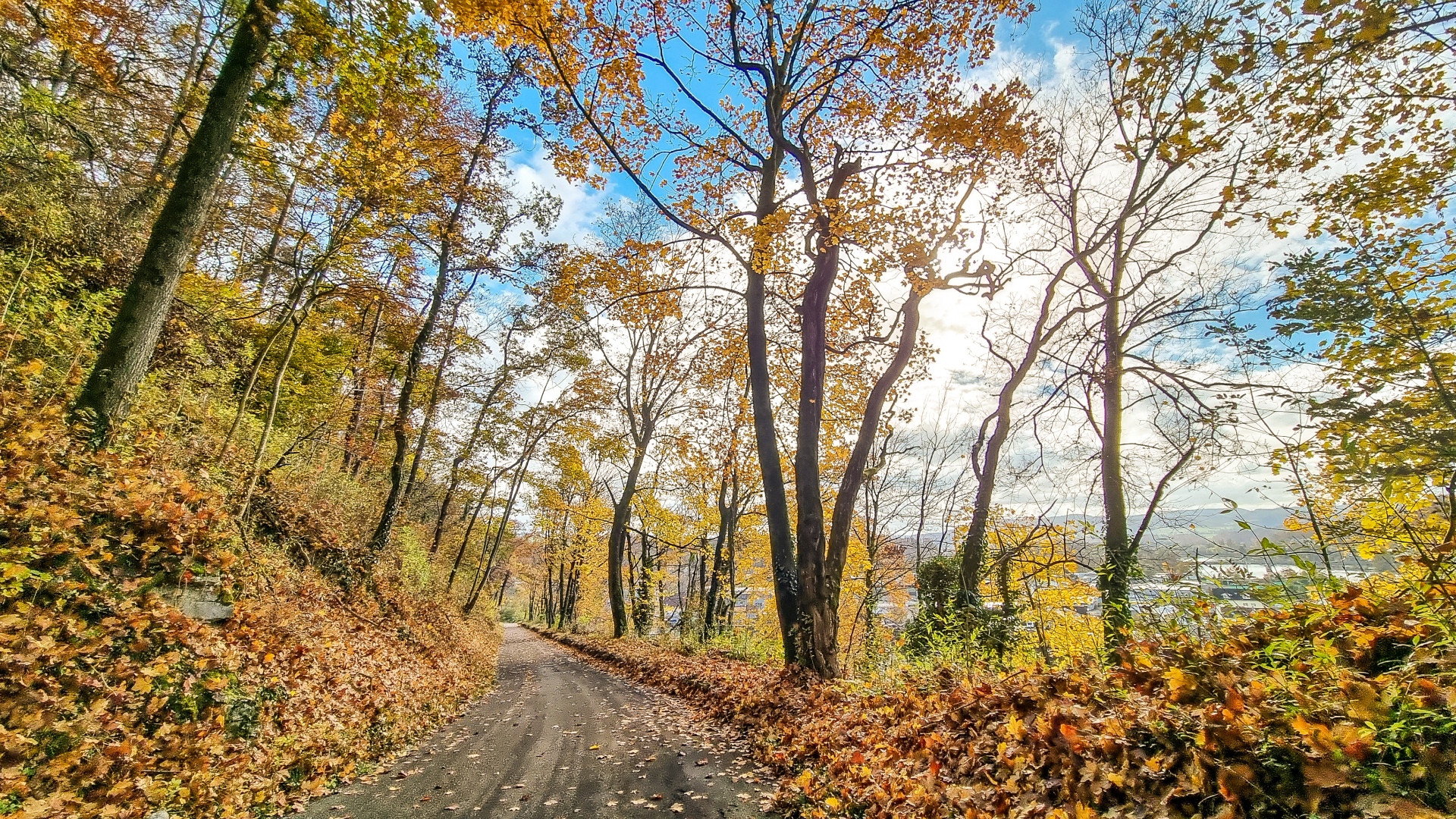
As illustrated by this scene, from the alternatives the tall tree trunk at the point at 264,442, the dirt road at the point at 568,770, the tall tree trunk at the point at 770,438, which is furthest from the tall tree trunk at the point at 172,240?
the tall tree trunk at the point at 770,438

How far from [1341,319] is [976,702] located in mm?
5756

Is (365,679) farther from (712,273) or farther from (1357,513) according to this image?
(1357,513)

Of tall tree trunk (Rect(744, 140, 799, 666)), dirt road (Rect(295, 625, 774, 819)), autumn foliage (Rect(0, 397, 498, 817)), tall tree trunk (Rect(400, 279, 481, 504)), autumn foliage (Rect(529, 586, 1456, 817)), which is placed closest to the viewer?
autumn foliage (Rect(529, 586, 1456, 817))

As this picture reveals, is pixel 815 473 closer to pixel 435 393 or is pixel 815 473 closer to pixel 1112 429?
pixel 1112 429

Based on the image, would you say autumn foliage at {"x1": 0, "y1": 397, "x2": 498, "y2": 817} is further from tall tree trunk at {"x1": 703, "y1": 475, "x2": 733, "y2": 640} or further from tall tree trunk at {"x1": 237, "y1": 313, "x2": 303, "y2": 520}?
tall tree trunk at {"x1": 703, "y1": 475, "x2": 733, "y2": 640}

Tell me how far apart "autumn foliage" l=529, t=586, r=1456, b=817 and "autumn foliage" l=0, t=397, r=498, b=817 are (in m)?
4.38

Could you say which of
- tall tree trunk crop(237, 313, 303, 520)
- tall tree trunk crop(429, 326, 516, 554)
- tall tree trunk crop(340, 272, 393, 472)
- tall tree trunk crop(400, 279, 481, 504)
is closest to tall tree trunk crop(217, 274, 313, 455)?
tall tree trunk crop(237, 313, 303, 520)

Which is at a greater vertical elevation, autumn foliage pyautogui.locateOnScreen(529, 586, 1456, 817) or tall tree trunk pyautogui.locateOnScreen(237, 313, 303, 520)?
tall tree trunk pyautogui.locateOnScreen(237, 313, 303, 520)

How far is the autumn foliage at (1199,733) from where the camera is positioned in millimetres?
1936

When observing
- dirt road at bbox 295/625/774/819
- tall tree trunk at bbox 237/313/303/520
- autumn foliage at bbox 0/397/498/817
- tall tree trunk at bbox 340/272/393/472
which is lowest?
dirt road at bbox 295/625/774/819

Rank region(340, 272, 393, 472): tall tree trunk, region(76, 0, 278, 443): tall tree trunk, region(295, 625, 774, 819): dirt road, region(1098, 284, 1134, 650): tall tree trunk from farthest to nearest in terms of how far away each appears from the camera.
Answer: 1. region(340, 272, 393, 472): tall tree trunk
2. region(1098, 284, 1134, 650): tall tree trunk
3. region(76, 0, 278, 443): tall tree trunk
4. region(295, 625, 774, 819): dirt road

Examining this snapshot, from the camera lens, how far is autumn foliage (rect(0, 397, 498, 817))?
125 inches

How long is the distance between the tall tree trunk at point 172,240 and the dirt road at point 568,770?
4.32m

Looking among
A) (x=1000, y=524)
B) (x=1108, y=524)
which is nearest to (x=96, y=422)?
(x=1108, y=524)
